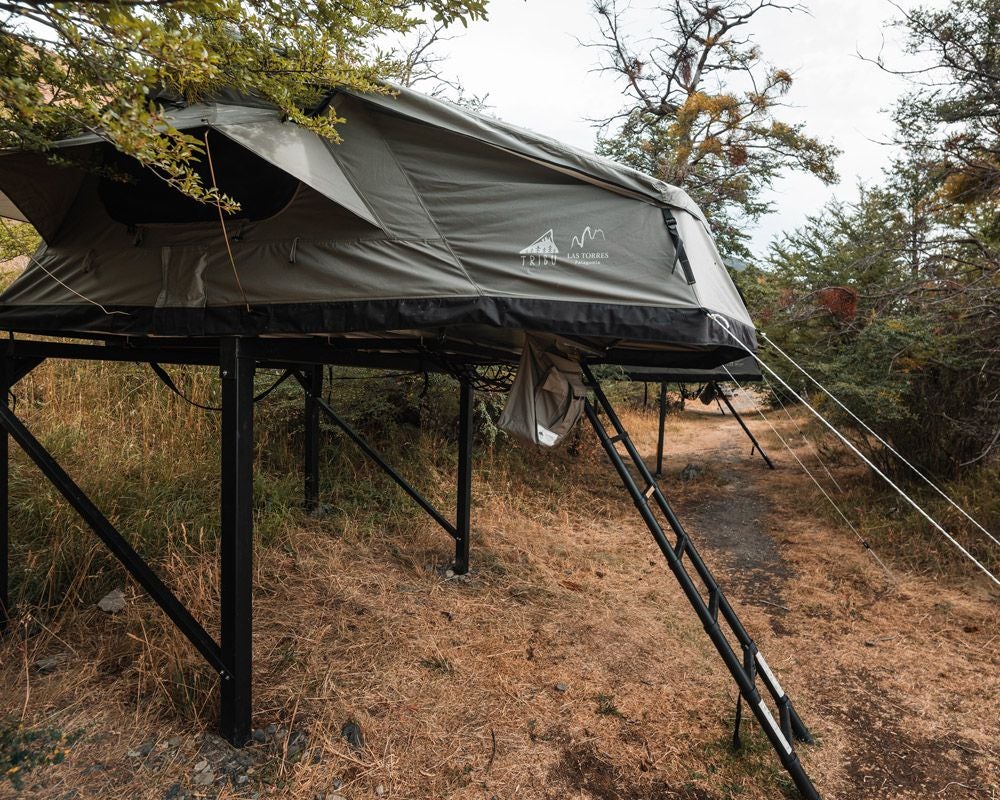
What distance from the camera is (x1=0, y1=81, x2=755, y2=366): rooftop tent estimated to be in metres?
2.33

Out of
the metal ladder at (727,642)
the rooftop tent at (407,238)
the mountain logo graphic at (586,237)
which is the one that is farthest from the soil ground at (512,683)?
the mountain logo graphic at (586,237)

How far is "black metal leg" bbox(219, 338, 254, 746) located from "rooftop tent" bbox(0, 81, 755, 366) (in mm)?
204

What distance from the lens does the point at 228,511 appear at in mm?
2559

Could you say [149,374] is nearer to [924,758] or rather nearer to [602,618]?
[602,618]

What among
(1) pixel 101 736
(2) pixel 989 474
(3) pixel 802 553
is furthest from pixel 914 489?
(1) pixel 101 736

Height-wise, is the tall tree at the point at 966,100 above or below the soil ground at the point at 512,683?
above

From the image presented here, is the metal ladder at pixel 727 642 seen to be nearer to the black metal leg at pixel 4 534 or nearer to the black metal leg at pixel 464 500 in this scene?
the black metal leg at pixel 464 500

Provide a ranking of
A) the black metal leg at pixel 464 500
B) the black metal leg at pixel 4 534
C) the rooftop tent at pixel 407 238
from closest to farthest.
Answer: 1. the rooftop tent at pixel 407 238
2. the black metal leg at pixel 4 534
3. the black metal leg at pixel 464 500

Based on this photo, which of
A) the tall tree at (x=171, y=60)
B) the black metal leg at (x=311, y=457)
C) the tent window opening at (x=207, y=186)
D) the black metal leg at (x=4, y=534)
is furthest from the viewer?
the black metal leg at (x=311, y=457)

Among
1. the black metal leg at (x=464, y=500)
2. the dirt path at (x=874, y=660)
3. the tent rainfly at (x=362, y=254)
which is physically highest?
the tent rainfly at (x=362, y=254)

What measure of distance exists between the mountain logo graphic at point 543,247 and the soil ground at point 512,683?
2254 millimetres

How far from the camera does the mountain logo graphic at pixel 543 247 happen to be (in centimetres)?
240

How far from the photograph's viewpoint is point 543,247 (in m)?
2.41

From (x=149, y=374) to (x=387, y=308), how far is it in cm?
443
